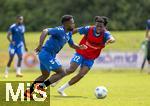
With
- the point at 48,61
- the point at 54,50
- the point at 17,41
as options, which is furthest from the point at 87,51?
the point at 17,41

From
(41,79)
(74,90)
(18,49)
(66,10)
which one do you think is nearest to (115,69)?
(18,49)

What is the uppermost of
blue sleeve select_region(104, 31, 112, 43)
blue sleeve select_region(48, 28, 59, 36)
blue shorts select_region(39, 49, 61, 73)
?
blue sleeve select_region(48, 28, 59, 36)

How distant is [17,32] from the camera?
26.9 meters

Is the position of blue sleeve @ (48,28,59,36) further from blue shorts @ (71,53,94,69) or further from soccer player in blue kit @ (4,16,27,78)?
soccer player in blue kit @ (4,16,27,78)

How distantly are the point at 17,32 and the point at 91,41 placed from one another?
9.92 metres

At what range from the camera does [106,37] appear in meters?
17.1

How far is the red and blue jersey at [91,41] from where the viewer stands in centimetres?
1726

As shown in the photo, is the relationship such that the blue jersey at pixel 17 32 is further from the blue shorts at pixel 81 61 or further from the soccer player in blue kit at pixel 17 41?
the blue shorts at pixel 81 61

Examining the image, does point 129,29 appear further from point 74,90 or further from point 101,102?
point 101,102

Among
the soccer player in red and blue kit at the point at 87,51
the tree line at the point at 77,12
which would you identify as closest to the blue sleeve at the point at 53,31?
the soccer player in red and blue kit at the point at 87,51

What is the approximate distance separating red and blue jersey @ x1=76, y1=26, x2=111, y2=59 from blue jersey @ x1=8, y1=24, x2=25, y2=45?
376 inches

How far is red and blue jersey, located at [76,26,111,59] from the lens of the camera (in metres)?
17.3

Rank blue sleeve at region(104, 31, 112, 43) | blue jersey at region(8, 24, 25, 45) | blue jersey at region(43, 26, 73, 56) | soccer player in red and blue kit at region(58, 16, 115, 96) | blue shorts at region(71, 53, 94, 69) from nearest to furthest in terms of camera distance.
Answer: blue jersey at region(43, 26, 73, 56)
blue sleeve at region(104, 31, 112, 43)
soccer player in red and blue kit at region(58, 16, 115, 96)
blue shorts at region(71, 53, 94, 69)
blue jersey at region(8, 24, 25, 45)

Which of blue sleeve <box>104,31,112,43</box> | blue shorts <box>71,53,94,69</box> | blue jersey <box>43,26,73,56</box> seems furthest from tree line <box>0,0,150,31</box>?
blue jersey <box>43,26,73,56</box>
